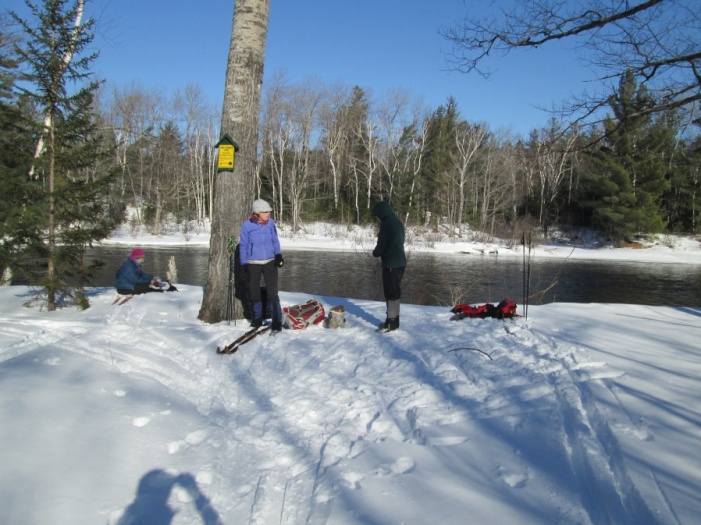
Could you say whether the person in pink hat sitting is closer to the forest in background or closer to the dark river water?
the dark river water

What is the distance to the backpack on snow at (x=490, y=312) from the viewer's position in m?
6.33

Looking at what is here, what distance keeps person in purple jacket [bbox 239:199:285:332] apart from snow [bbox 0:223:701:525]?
0.67m

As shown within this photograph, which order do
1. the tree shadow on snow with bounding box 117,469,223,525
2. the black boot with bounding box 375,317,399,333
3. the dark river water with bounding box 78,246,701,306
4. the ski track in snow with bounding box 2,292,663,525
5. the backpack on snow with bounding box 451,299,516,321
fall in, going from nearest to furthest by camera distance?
1. the tree shadow on snow with bounding box 117,469,223,525
2. the ski track in snow with bounding box 2,292,663,525
3. the black boot with bounding box 375,317,399,333
4. the backpack on snow with bounding box 451,299,516,321
5. the dark river water with bounding box 78,246,701,306

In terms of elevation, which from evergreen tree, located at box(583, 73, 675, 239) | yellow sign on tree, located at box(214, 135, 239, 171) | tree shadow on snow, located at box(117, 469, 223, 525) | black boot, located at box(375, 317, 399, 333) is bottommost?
tree shadow on snow, located at box(117, 469, 223, 525)

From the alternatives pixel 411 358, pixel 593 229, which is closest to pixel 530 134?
pixel 593 229

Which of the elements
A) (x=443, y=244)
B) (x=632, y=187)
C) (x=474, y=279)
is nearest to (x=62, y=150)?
(x=474, y=279)

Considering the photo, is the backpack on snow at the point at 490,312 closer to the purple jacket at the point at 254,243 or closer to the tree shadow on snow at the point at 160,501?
the purple jacket at the point at 254,243

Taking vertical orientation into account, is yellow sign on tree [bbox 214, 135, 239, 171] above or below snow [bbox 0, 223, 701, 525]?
above

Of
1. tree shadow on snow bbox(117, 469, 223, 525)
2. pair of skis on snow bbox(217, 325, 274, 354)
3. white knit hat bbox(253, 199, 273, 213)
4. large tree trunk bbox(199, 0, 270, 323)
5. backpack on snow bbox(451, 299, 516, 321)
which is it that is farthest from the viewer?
backpack on snow bbox(451, 299, 516, 321)

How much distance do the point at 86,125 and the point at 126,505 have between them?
268 inches

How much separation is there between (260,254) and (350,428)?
10.5 ft

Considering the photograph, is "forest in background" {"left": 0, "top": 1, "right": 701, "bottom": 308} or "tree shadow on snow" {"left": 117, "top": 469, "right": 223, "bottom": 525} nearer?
"tree shadow on snow" {"left": 117, "top": 469, "right": 223, "bottom": 525}

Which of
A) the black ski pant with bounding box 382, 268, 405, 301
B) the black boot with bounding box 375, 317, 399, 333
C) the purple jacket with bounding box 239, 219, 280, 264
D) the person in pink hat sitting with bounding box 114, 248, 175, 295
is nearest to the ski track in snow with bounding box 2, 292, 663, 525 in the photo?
the black boot with bounding box 375, 317, 399, 333

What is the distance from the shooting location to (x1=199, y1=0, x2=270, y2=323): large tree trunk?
6.06m
